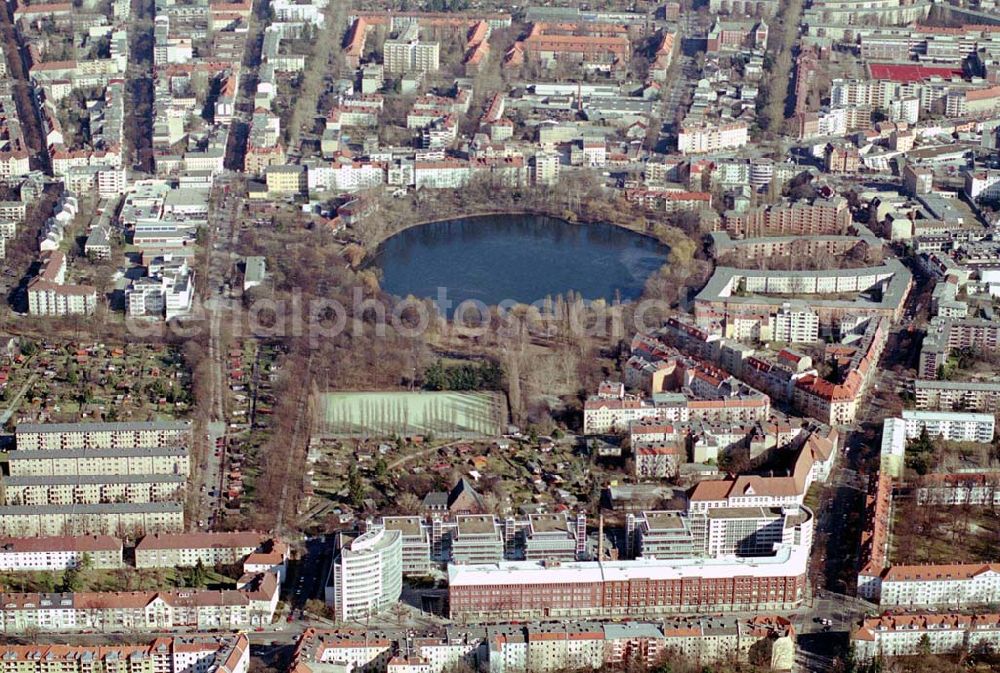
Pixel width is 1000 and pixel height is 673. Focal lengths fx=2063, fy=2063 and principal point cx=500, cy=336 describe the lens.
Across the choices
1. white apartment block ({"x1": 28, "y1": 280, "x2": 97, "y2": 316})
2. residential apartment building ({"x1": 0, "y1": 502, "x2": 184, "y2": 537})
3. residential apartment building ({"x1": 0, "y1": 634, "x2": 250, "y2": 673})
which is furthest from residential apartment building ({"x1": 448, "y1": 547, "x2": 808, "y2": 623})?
white apartment block ({"x1": 28, "y1": 280, "x2": 97, "y2": 316})

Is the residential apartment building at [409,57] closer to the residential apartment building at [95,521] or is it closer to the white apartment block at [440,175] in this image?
the white apartment block at [440,175]

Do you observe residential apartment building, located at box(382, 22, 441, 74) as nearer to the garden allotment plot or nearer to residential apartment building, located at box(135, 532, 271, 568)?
the garden allotment plot

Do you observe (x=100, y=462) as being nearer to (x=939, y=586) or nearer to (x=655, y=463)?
(x=655, y=463)

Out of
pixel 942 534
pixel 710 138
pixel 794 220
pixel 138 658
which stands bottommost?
pixel 138 658

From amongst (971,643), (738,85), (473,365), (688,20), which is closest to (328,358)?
(473,365)

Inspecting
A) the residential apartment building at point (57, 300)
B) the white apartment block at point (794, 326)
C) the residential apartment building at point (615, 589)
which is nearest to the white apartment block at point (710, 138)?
the white apartment block at point (794, 326)

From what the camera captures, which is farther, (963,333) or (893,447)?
(963,333)

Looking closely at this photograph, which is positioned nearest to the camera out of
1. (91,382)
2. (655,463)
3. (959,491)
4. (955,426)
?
(959,491)

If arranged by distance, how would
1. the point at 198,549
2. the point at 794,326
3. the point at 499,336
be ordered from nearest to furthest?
1. the point at 198,549
2. the point at 499,336
3. the point at 794,326

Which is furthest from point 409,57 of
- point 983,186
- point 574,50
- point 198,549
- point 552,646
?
point 552,646
